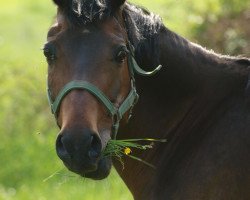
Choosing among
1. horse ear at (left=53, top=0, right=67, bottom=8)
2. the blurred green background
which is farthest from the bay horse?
the blurred green background

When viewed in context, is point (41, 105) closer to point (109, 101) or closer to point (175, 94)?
point (175, 94)

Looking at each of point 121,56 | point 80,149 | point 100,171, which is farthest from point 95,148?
point 121,56

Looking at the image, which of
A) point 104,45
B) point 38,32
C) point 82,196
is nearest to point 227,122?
point 104,45

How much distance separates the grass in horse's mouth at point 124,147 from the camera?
4.45 metres

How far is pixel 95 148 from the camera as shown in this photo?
415 centimetres

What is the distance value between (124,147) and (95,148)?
57 cm

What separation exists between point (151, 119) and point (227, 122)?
20.4 inches

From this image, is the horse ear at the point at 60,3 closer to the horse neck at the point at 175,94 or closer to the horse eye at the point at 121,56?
the horse eye at the point at 121,56

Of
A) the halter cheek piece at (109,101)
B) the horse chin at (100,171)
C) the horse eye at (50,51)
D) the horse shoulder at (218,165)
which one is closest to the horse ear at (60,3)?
the horse eye at (50,51)

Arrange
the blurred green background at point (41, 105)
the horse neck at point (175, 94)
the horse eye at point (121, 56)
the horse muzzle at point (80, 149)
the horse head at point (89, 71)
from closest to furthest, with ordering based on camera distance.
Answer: the horse muzzle at point (80, 149) < the horse head at point (89, 71) < the horse eye at point (121, 56) < the horse neck at point (175, 94) < the blurred green background at point (41, 105)

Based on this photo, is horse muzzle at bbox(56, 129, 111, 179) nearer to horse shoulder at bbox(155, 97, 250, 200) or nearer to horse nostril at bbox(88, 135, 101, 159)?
horse nostril at bbox(88, 135, 101, 159)

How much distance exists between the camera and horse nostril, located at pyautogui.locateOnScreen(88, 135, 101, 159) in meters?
4.13

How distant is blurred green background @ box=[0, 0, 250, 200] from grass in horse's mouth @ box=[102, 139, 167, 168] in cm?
357

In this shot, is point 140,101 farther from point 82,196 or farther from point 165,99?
point 82,196
